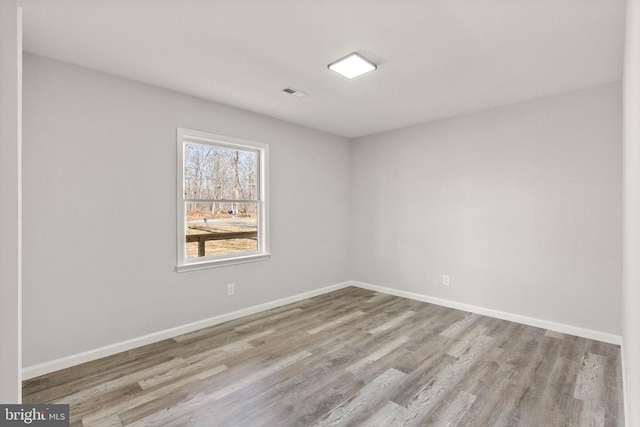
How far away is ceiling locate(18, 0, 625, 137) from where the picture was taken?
1932 millimetres

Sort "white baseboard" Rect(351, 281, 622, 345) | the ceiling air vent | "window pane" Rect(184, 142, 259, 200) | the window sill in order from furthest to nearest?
"window pane" Rect(184, 142, 259, 200), the window sill, the ceiling air vent, "white baseboard" Rect(351, 281, 622, 345)

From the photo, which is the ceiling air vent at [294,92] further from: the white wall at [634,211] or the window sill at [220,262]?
the white wall at [634,211]

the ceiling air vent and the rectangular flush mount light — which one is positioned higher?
the ceiling air vent

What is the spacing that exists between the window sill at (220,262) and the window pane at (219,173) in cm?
75

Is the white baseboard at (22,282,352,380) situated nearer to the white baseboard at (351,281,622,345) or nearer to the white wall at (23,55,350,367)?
the white wall at (23,55,350,367)

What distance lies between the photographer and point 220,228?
3.73 meters

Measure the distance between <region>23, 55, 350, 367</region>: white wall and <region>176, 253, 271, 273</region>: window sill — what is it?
0.08m

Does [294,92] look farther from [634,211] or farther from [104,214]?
[634,211]

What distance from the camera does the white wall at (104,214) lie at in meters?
2.44

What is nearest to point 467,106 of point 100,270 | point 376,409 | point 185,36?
point 185,36

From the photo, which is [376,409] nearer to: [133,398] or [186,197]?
[133,398]

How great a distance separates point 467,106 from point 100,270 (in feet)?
14.1

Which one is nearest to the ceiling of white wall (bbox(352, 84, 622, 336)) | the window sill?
white wall (bbox(352, 84, 622, 336))
